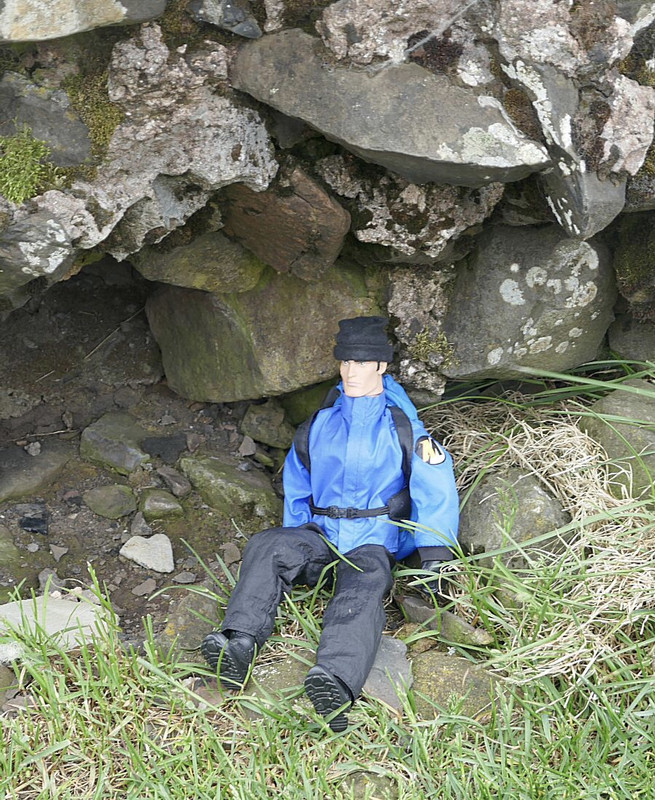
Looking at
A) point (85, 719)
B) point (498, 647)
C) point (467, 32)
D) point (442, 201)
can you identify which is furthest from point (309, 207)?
point (85, 719)

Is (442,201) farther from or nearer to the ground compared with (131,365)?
farther from the ground

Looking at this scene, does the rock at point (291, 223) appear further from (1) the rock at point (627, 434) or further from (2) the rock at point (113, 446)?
(1) the rock at point (627, 434)

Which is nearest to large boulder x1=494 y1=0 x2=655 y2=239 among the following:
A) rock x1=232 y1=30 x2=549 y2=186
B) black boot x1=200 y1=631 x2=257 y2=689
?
rock x1=232 y1=30 x2=549 y2=186

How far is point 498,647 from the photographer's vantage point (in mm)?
2977

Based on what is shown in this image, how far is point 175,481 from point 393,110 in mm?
1920

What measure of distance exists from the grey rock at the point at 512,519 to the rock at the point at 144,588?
1277 mm

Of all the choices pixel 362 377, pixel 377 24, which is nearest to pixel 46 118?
pixel 377 24

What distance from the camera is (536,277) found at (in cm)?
351

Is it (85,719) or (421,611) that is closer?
(85,719)

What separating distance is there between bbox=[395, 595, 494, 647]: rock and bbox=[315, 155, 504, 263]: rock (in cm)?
140

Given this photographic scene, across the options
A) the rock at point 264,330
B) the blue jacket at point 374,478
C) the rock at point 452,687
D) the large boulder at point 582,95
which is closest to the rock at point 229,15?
the large boulder at point 582,95

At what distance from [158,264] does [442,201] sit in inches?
46.3

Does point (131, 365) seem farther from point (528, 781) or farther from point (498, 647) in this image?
point (528, 781)

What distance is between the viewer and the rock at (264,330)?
3.56 metres
